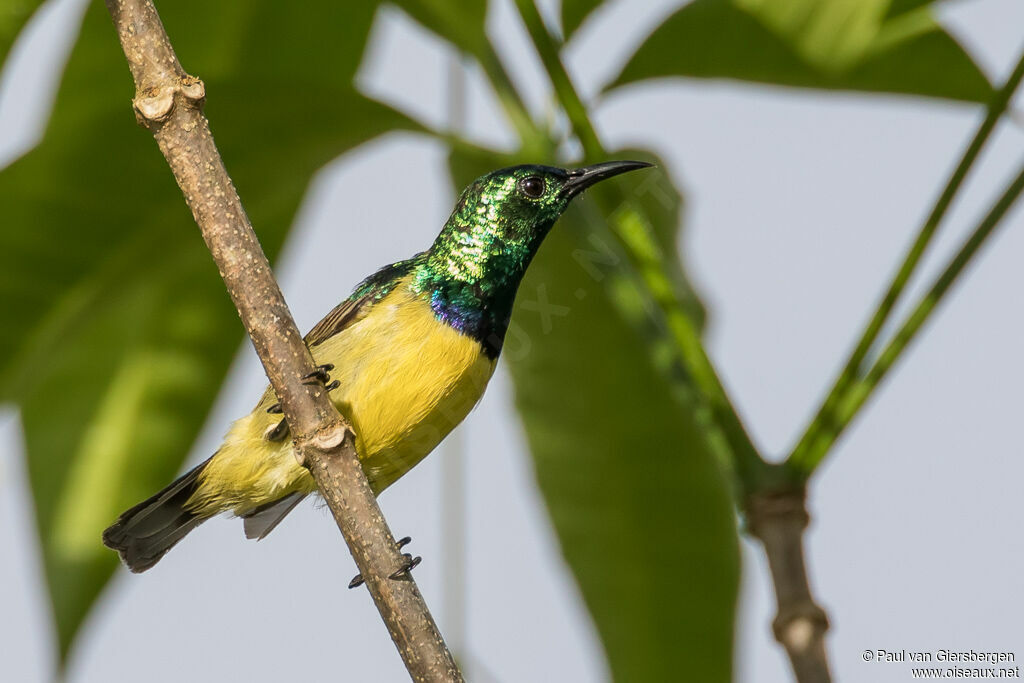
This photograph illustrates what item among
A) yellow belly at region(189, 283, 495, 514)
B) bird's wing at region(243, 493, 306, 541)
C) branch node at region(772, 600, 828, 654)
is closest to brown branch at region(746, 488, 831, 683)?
branch node at region(772, 600, 828, 654)

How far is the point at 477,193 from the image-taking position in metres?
2.96

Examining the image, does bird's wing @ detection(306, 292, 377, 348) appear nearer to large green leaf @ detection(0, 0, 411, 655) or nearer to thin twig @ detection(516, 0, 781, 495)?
large green leaf @ detection(0, 0, 411, 655)

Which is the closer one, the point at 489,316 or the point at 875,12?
the point at 875,12

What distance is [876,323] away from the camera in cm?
204

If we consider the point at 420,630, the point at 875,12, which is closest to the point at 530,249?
the point at 875,12

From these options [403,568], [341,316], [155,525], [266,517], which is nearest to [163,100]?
[403,568]

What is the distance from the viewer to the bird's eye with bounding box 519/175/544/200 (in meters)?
2.89

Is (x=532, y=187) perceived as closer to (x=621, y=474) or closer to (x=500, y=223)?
(x=500, y=223)

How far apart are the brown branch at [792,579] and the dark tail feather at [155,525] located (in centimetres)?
147

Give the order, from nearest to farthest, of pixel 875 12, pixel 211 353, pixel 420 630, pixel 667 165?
pixel 420 630, pixel 875 12, pixel 667 165, pixel 211 353

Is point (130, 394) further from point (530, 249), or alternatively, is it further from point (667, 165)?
point (667, 165)

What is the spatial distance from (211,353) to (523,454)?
2.57 ft

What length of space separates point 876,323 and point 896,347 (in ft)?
0.18

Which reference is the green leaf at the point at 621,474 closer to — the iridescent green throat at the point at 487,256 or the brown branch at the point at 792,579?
the iridescent green throat at the point at 487,256
